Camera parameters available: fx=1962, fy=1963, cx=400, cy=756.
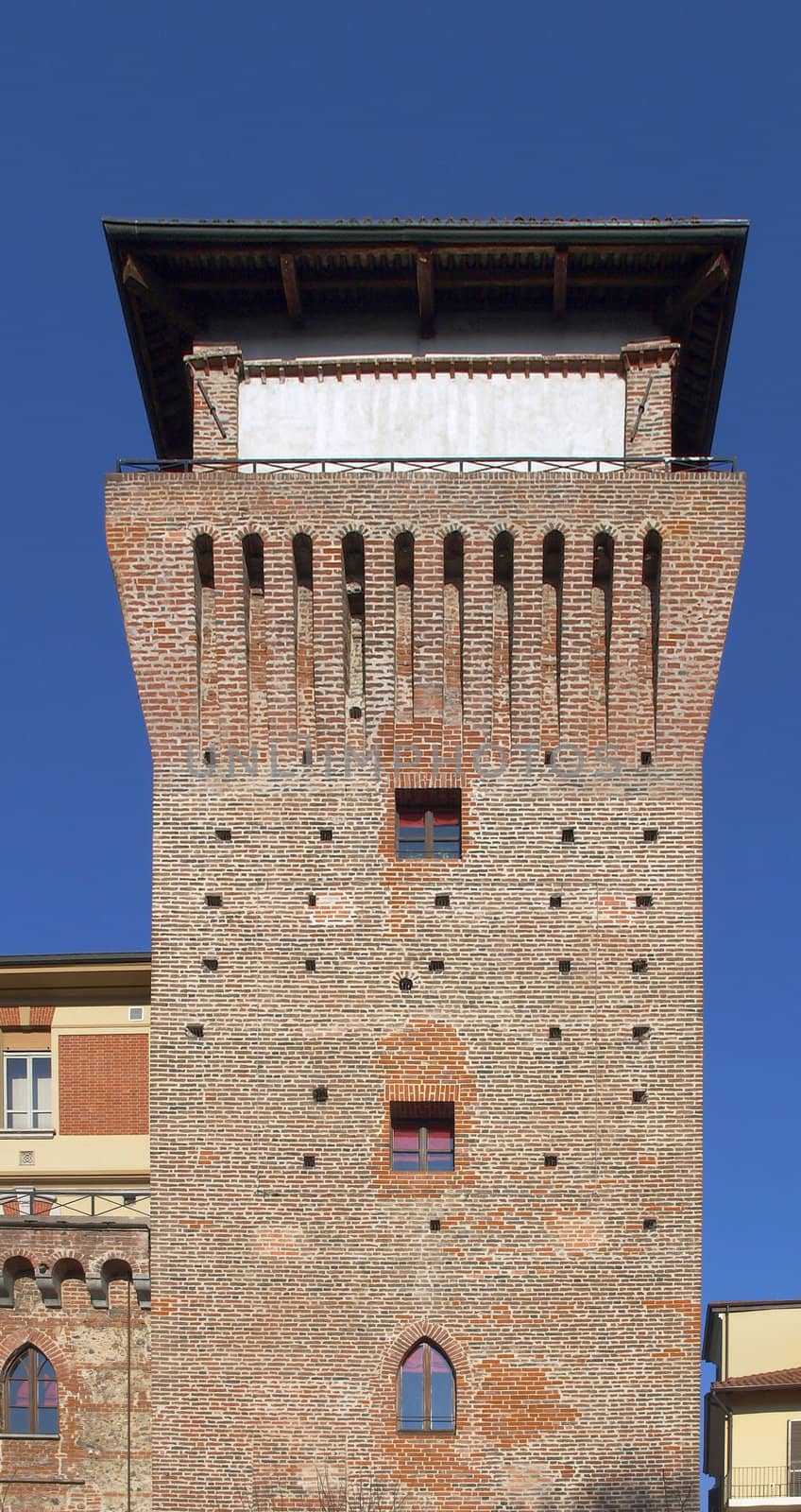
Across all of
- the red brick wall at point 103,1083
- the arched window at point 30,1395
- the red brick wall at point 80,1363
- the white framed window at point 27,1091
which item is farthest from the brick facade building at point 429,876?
the white framed window at point 27,1091

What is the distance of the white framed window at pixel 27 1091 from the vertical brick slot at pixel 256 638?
21.7 ft

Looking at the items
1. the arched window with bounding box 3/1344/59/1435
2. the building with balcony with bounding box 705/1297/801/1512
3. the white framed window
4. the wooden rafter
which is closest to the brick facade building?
the wooden rafter

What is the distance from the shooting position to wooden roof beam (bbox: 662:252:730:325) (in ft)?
84.8

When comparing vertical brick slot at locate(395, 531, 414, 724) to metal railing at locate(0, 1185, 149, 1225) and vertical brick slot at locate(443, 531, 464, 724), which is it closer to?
vertical brick slot at locate(443, 531, 464, 724)

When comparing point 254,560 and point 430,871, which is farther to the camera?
point 254,560

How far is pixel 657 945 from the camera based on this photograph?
24016mm

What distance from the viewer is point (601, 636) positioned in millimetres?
25109

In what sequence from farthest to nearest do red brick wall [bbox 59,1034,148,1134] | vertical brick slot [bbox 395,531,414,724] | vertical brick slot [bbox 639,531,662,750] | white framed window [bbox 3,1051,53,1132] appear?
white framed window [bbox 3,1051,53,1132] < red brick wall [bbox 59,1034,148,1134] < vertical brick slot [bbox 395,531,414,724] < vertical brick slot [bbox 639,531,662,750]

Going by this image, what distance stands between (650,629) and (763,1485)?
13.7 m

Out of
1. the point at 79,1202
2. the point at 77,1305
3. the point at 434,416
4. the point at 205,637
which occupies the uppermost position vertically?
the point at 434,416

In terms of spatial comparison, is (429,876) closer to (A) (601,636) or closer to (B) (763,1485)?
(A) (601,636)

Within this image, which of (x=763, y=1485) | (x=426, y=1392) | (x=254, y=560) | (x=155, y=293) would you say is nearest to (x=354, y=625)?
(x=254, y=560)

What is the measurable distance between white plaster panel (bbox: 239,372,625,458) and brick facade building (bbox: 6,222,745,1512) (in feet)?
0.17

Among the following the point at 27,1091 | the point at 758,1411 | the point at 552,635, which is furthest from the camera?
the point at 758,1411
